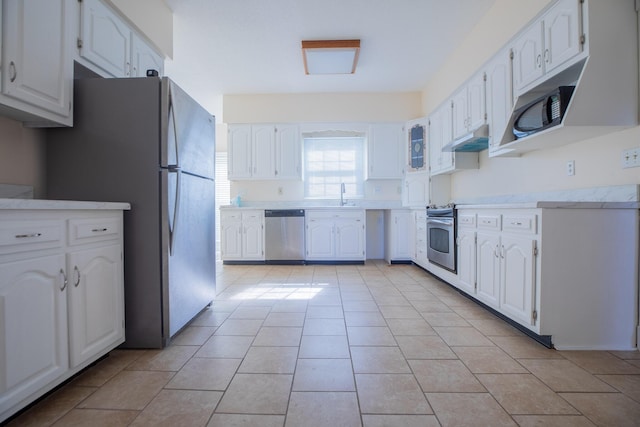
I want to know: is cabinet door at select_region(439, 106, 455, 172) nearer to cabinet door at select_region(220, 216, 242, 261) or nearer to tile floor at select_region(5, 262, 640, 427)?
tile floor at select_region(5, 262, 640, 427)

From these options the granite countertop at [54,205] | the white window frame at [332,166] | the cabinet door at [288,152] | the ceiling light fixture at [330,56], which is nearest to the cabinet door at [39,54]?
the granite countertop at [54,205]

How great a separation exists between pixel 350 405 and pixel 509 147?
223cm

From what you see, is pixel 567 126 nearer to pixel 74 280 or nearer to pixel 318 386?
pixel 318 386

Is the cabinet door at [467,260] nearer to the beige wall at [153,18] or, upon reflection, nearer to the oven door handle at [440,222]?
the oven door handle at [440,222]

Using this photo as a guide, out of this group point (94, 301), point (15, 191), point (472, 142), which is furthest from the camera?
point (472, 142)

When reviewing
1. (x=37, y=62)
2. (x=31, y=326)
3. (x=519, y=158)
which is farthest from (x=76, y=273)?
(x=519, y=158)

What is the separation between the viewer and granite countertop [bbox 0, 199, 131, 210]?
3.54ft

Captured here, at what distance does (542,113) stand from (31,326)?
2.91m

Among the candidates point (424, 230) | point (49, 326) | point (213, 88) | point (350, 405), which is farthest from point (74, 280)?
point (213, 88)

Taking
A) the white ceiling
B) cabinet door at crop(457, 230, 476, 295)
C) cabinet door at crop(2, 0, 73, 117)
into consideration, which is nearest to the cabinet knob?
cabinet door at crop(2, 0, 73, 117)

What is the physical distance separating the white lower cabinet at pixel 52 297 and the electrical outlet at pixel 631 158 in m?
2.95

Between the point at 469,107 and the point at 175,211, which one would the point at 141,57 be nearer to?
the point at 175,211

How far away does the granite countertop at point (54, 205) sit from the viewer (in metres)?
1.08

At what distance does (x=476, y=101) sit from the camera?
2936 millimetres
